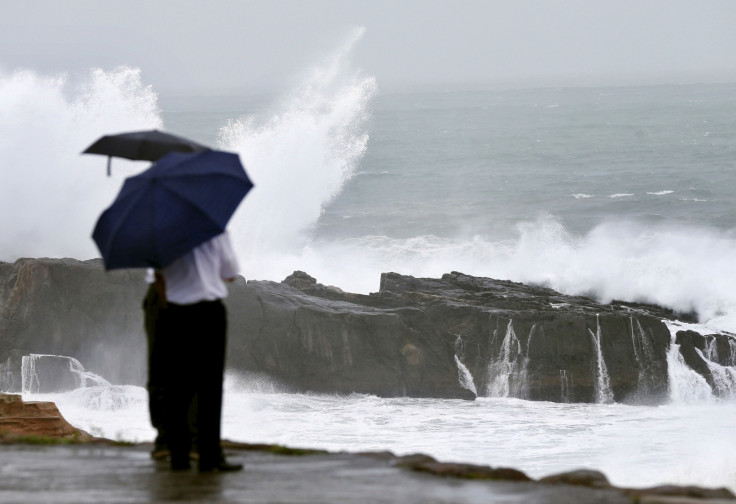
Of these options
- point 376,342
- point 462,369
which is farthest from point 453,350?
point 376,342

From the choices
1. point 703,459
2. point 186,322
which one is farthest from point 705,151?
point 186,322

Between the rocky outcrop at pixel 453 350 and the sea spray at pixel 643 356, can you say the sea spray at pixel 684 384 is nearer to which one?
the rocky outcrop at pixel 453 350

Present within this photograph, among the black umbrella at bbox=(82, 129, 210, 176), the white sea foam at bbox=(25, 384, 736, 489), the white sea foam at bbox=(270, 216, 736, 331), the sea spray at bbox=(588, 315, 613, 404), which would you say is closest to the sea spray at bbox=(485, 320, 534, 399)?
the white sea foam at bbox=(25, 384, 736, 489)

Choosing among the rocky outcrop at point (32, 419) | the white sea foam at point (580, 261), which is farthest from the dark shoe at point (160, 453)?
the white sea foam at point (580, 261)

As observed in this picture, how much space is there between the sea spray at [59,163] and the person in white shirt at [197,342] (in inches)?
990

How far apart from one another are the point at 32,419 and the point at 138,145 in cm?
430

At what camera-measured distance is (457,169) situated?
7469cm

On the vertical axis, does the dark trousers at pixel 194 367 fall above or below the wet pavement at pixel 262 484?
above

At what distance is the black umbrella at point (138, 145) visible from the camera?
6434mm

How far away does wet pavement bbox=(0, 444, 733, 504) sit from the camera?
5.02m

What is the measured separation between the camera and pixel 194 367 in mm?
5684

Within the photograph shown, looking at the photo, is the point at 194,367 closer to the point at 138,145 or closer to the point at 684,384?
the point at 138,145

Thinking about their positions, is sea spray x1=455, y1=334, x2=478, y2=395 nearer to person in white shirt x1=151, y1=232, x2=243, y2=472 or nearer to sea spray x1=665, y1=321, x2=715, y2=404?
sea spray x1=665, y1=321, x2=715, y2=404

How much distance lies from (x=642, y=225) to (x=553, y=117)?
62944 mm
